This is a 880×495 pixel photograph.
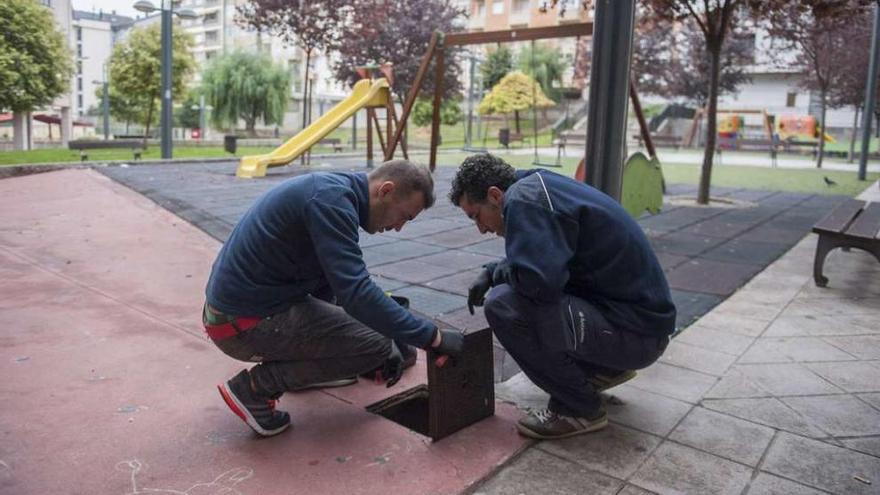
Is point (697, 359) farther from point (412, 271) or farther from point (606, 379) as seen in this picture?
point (412, 271)

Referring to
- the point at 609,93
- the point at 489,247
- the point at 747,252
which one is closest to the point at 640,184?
the point at 747,252

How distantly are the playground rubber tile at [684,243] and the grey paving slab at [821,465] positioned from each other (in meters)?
3.88

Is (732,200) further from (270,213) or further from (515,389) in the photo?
(270,213)

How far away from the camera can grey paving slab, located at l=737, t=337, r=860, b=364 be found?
11.9 feet

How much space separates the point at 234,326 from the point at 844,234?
4.42 m

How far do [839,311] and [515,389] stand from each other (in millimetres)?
2706

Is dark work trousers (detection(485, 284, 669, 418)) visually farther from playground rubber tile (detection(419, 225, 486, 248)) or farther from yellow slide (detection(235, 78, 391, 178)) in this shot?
yellow slide (detection(235, 78, 391, 178))

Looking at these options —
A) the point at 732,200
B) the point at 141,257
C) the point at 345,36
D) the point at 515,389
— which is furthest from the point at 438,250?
the point at 345,36

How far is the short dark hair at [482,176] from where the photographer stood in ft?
8.52

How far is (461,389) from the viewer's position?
2.73 meters

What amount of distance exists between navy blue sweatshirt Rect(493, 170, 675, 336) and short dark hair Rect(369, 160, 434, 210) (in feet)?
1.02

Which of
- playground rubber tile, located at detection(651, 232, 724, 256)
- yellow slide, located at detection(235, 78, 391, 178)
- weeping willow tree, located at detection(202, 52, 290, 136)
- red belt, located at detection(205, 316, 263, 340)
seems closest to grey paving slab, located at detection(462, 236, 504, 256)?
playground rubber tile, located at detection(651, 232, 724, 256)

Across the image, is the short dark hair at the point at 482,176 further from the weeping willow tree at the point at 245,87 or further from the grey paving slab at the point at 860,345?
the weeping willow tree at the point at 245,87

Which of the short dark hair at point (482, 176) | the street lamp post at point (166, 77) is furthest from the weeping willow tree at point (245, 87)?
the short dark hair at point (482, 176)
